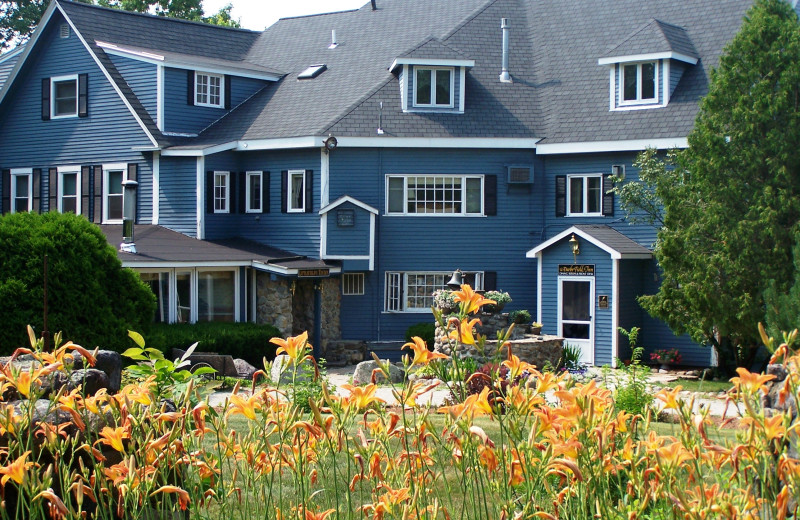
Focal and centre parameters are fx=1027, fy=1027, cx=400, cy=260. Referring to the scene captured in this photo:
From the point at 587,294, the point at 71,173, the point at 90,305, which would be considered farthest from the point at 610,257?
the point at 71,173

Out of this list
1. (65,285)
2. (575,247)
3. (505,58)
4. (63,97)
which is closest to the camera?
(65,285)

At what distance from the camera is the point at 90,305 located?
16453mm

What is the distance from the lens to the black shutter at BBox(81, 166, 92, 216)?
27109 millimetres

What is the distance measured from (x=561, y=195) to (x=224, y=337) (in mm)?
8601

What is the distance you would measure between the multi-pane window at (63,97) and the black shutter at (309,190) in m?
7.19

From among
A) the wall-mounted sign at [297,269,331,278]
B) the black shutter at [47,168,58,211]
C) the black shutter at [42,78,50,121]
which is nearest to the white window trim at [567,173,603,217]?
the wall-mounted sign at [297,269,331,278]

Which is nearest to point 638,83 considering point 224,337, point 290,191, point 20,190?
point 290,191

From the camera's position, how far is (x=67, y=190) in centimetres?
2783

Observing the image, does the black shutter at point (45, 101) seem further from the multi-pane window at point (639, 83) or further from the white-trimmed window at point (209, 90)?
the multi-pane window at point (639, 83)

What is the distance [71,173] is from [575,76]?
1357 centimetres

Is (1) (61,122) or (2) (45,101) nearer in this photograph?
(1) (61,122)

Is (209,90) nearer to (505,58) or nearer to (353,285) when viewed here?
(353,285)

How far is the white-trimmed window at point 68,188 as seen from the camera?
2742cm

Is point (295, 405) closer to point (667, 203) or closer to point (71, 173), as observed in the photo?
point (667, 203)
